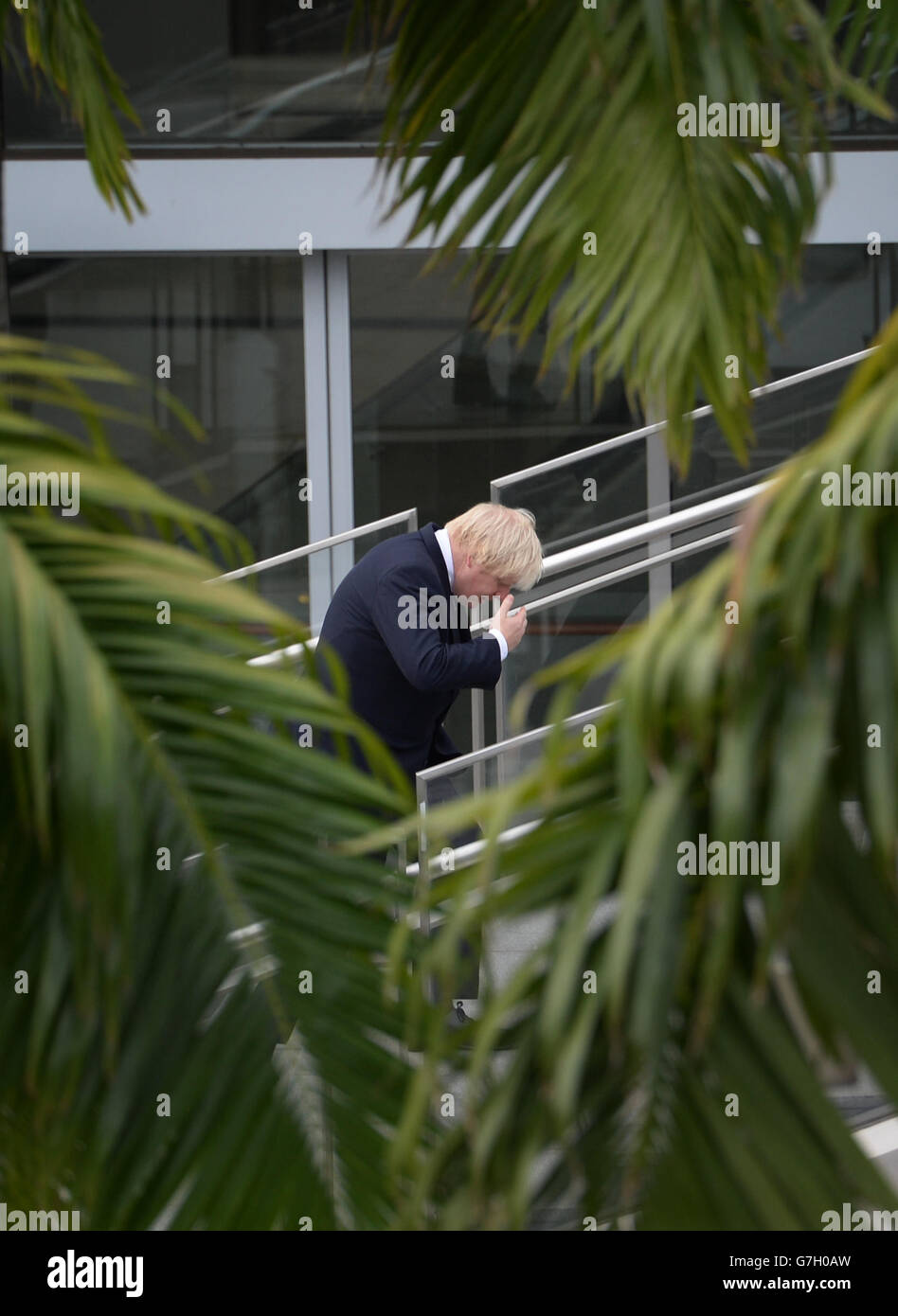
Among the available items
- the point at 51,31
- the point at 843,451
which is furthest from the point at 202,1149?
the point at 51,31

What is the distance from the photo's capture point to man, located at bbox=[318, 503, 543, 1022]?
128 inches

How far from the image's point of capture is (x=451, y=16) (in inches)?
63.6

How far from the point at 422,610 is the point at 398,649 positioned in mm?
132

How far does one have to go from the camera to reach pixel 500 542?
3305 millimetres

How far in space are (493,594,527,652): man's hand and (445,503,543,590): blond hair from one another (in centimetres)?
17

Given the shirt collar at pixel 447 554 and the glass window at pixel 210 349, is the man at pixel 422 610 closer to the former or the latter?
the shirt collar at pixel 447 554

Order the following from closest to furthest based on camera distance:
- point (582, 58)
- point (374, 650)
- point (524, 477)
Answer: point (582, 58), point (374, 650), point (524, 477)

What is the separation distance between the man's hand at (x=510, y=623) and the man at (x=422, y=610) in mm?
116

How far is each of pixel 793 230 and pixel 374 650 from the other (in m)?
1.79

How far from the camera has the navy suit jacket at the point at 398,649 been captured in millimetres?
3203

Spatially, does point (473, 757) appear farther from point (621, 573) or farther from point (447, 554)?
point (621, 573)

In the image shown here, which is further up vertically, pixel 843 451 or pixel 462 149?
pixel 462 149

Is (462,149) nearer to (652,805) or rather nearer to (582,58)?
(582,58)

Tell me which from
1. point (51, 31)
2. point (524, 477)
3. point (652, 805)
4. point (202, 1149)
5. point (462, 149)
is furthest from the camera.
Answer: point (524, 477)
